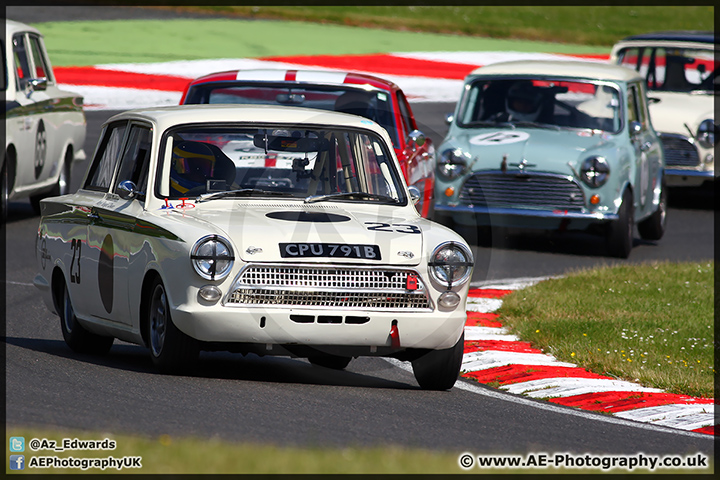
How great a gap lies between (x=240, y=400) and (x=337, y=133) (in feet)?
7.34

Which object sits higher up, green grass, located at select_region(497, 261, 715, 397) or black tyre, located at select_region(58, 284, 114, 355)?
black tyre, located at select_region(58, 284, 114, 355)

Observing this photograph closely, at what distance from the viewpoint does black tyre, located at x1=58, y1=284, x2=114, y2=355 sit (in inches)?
328

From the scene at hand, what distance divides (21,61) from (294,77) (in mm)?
3978

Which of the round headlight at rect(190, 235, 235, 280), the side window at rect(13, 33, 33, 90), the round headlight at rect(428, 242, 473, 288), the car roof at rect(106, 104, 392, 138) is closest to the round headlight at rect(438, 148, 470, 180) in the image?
the side window at rect(13, 33, 33, 90)

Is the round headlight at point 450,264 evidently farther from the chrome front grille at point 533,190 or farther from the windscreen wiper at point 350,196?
the chrome front grille at point 533,190

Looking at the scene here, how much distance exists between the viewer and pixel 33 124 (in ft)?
46.2

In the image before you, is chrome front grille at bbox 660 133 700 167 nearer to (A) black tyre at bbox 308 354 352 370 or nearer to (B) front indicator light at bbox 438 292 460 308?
(A) black tyre at bbox 308 354 352 370

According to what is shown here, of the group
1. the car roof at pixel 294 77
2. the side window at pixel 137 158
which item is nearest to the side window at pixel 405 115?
the car roof at pixel 294 77

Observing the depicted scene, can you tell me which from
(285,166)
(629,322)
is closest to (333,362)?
(285,166)

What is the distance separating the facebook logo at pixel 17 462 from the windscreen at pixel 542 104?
10243mm

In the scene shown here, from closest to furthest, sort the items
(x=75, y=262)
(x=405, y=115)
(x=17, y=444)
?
1. (x=17, y=444)
2. (x=75, y=262)
3. (x=405, y=115)

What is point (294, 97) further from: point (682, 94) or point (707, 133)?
point (682, 94)

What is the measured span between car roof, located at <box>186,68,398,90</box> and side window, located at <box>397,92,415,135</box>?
0.29 metres

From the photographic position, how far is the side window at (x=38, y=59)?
48.7ft
